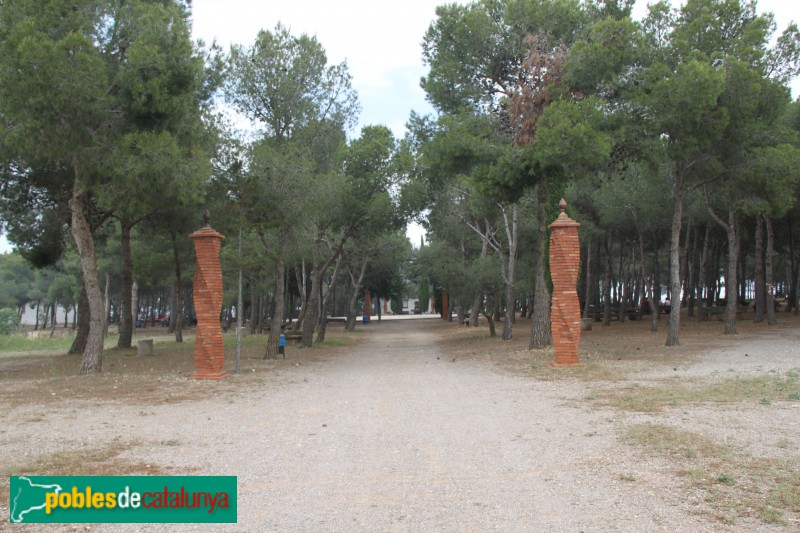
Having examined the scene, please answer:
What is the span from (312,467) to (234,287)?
114ft

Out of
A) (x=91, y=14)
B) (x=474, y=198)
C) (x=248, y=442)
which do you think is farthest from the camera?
(x=474, y=198)

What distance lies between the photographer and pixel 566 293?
14164 millimetres

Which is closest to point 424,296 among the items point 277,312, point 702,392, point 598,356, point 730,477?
point 277,312

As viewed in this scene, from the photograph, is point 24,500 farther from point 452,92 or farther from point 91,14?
point 452,92

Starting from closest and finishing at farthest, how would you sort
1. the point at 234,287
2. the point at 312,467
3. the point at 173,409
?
the point at 312,467 → the point at 173,409 → the point at 234,287

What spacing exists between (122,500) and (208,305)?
365 inches

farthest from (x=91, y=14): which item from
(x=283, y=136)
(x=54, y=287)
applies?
(x=54, y=287)

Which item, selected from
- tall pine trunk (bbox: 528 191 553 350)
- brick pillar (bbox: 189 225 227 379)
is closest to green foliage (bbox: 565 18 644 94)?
tall pine trunk (bbox: 528 191 553 350)

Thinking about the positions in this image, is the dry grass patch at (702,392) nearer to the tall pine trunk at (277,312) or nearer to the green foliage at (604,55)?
the green foliage at (604,55)

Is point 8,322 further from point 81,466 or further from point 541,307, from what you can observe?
point 81,466

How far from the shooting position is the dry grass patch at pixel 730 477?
4.40m

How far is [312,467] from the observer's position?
597 centimetres

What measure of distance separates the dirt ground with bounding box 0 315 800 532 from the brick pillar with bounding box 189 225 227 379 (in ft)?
1.96

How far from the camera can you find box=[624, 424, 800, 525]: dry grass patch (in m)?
4.40
